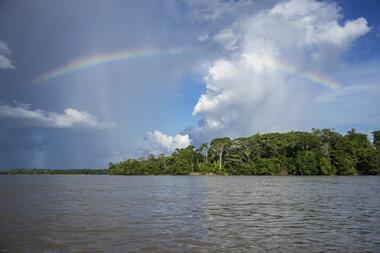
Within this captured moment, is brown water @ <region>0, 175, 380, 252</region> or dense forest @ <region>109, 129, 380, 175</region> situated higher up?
dense forest @ <region>109, 129, 380, 175</region>

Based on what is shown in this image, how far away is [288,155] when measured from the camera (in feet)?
535

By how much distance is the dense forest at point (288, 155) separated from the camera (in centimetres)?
13825

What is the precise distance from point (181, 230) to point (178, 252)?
4799 millimetres

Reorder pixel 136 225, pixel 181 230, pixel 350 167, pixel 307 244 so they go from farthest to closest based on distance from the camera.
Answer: pixel 350 167 → pixel 136 225 → pixel 181 230 → pixel 307 244

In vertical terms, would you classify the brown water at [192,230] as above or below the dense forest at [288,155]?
below

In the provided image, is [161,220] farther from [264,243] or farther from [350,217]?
[350,217]

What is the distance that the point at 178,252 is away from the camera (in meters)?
14.1

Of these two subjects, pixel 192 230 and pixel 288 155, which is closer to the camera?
pixel 192 230

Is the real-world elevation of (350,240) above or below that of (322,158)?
below

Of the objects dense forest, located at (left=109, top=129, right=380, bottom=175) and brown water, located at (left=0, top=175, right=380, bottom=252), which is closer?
brown water, located at (left=0, top=175, right=380, bottom=252)

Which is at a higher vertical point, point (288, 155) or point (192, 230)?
point (288, 155)

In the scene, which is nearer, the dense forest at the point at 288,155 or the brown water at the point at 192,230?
the brown water at the point at 192,230

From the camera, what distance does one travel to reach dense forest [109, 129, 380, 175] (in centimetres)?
13825

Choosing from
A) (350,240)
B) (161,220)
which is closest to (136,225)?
(161,220)
